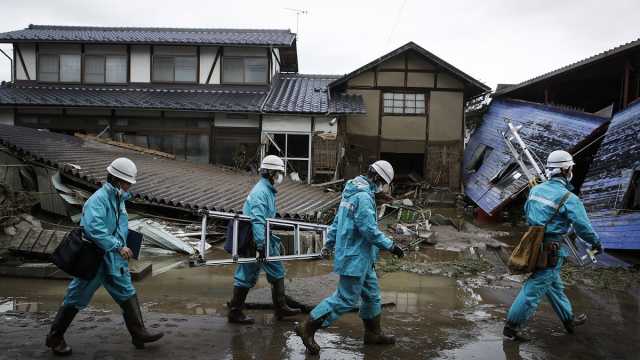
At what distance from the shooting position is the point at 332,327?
552 cm

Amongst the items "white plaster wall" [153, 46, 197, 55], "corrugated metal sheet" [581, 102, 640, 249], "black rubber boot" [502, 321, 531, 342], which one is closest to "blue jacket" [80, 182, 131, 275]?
"black rubber boot" [502, 321, 531, 342]

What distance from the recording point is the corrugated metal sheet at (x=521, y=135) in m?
13.1

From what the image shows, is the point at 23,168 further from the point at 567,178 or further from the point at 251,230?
the point at 567,178

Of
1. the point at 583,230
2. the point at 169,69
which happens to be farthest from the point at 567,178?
the point at 169,69

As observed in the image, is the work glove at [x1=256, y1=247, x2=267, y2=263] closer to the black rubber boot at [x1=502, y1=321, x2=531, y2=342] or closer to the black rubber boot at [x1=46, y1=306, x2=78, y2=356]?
the black rubber boot at [x1=46, y1=306, x2=78, y2=356]

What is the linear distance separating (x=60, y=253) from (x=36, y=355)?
901 mm

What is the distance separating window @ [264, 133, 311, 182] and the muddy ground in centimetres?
951

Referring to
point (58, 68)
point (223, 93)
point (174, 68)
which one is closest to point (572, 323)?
point (223, 93)

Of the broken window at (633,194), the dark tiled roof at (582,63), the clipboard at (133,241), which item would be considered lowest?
the clipboard at (133,241)

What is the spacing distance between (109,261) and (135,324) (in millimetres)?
612

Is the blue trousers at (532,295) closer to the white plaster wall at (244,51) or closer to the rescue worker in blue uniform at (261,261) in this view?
the rescue worker in blue uniform at (261,261)

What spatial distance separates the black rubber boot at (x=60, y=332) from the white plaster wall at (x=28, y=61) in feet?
53.7

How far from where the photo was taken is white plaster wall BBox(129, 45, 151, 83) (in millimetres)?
17891

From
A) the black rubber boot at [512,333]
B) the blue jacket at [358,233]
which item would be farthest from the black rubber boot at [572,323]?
the blue jacket at [358,233]
